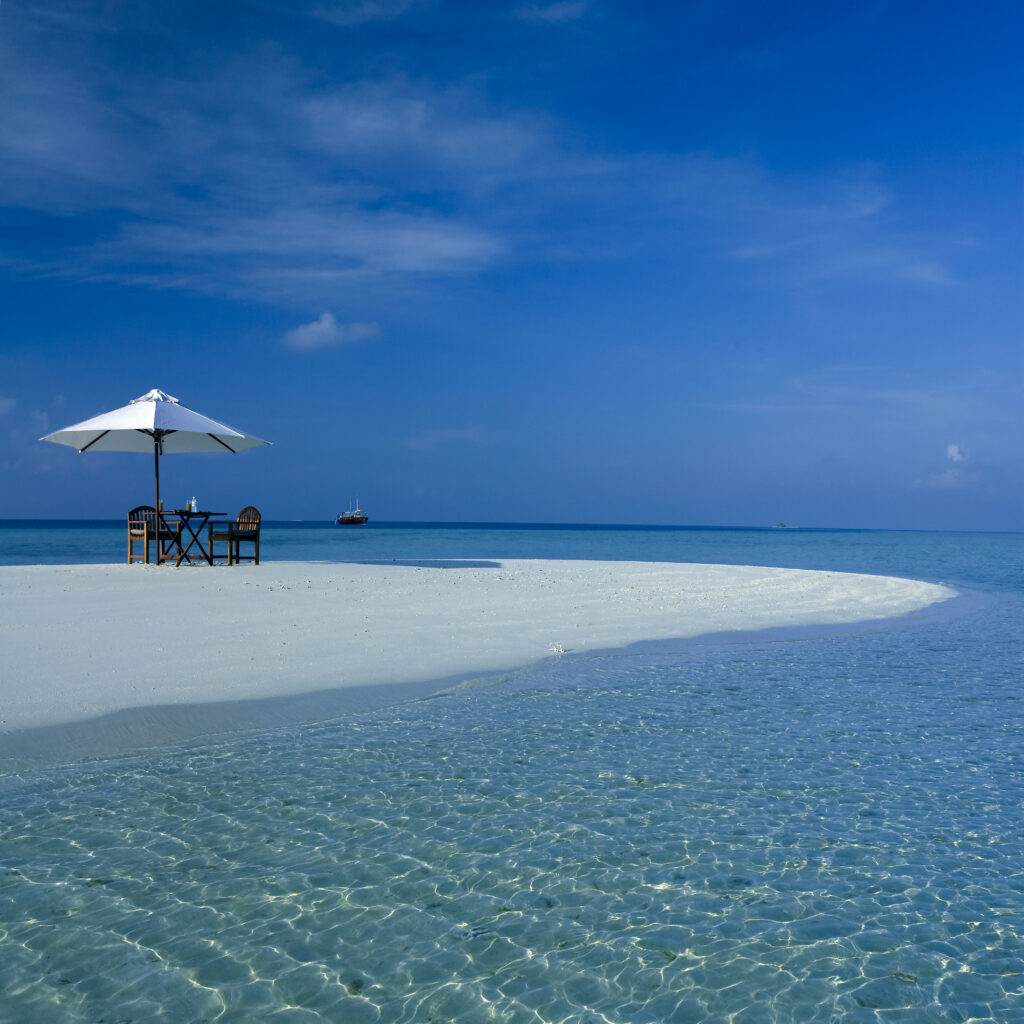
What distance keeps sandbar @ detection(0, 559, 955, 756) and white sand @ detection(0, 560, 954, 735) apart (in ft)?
0.10

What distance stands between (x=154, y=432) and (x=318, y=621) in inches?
409

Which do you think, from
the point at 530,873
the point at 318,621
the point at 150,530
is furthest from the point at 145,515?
the point at 530,873

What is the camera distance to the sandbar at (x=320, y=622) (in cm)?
760

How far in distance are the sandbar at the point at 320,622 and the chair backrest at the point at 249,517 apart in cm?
109

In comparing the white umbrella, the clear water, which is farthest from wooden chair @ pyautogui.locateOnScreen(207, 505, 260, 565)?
the clear water

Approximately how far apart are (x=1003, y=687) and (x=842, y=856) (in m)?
5.20

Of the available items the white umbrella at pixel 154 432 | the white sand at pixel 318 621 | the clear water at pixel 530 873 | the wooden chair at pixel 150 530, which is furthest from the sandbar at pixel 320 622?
the white umbrella at pixel 154 432

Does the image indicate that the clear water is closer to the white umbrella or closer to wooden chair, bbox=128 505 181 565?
the white umbrella

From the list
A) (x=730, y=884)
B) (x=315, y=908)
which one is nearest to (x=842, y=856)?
(x=730, y=884)

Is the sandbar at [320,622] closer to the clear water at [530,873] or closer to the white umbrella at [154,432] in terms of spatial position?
the clear water at [530,873]

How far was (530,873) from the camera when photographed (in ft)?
13.5

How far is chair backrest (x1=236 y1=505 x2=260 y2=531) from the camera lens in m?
20.1

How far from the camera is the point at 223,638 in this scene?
9914 millimetres

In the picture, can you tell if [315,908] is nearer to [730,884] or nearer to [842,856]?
[730,884]
